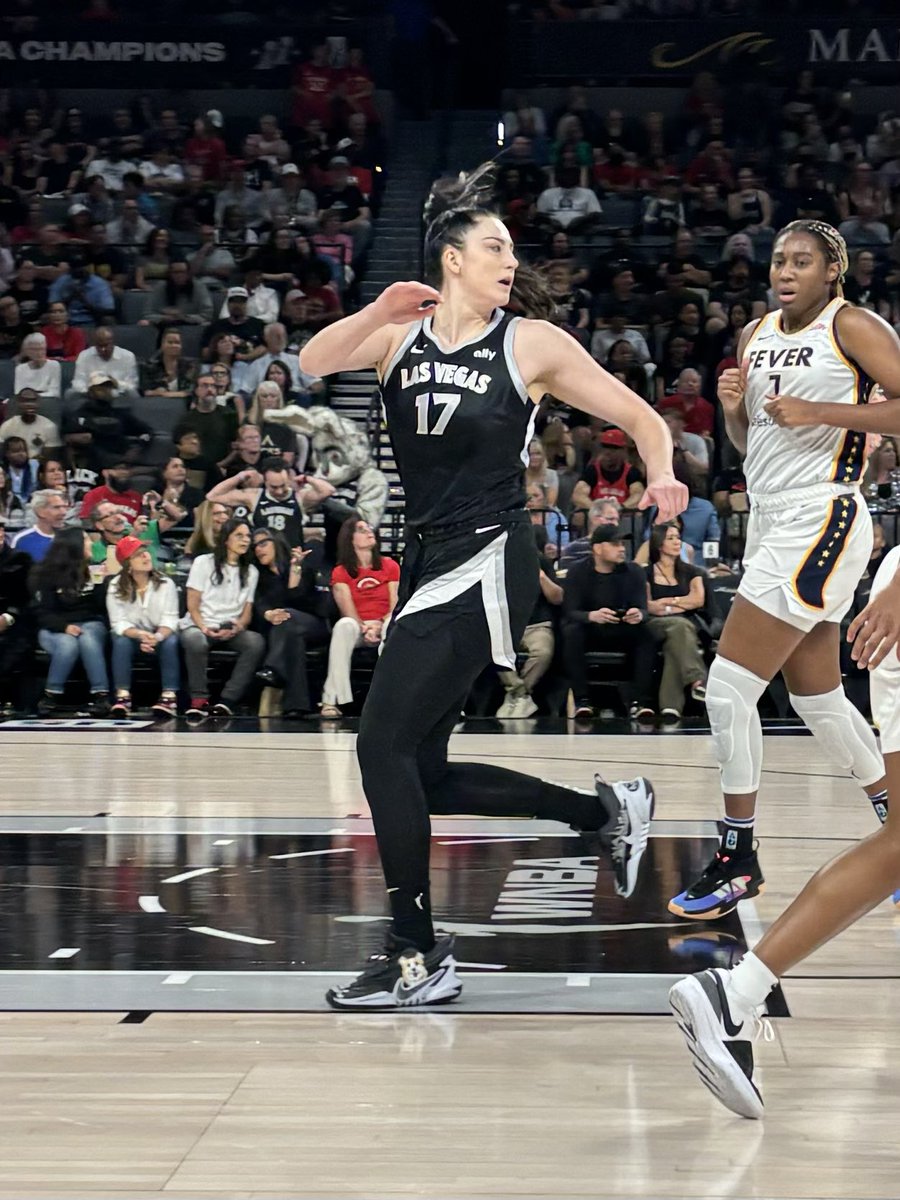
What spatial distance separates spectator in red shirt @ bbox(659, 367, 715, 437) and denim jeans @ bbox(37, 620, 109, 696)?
16.3ft

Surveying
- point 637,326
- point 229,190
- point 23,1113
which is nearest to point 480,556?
point 23,1113

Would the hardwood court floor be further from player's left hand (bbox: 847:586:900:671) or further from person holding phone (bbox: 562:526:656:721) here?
person holding phone (bbox: 562:526:656:721)

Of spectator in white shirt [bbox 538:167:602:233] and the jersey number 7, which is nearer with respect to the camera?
the jersey number 7

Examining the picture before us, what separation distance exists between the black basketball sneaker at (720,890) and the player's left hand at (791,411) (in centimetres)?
128

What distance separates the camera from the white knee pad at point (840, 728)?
4.94m

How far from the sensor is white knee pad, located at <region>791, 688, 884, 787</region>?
4938 millimetres

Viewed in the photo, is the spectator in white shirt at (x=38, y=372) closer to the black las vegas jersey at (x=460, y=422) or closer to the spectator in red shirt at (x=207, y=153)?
the spectator in red shirt at (x=207, y=153)

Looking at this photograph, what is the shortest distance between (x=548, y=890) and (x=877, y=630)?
2.47 metres

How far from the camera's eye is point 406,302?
3.71m

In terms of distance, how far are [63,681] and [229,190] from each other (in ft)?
25.7

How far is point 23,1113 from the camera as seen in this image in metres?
3.11

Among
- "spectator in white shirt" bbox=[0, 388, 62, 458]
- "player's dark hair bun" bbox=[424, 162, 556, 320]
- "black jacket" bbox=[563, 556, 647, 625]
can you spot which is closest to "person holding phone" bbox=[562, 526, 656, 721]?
"black jacket" bbox=[563, 556, 647, 625]

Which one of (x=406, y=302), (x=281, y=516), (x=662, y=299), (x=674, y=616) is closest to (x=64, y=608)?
(x=281, y=516)

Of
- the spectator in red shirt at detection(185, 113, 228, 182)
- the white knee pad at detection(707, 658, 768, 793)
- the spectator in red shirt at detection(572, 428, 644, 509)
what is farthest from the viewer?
the spectator in red shirt at detection(185, 113, 228, 182)
